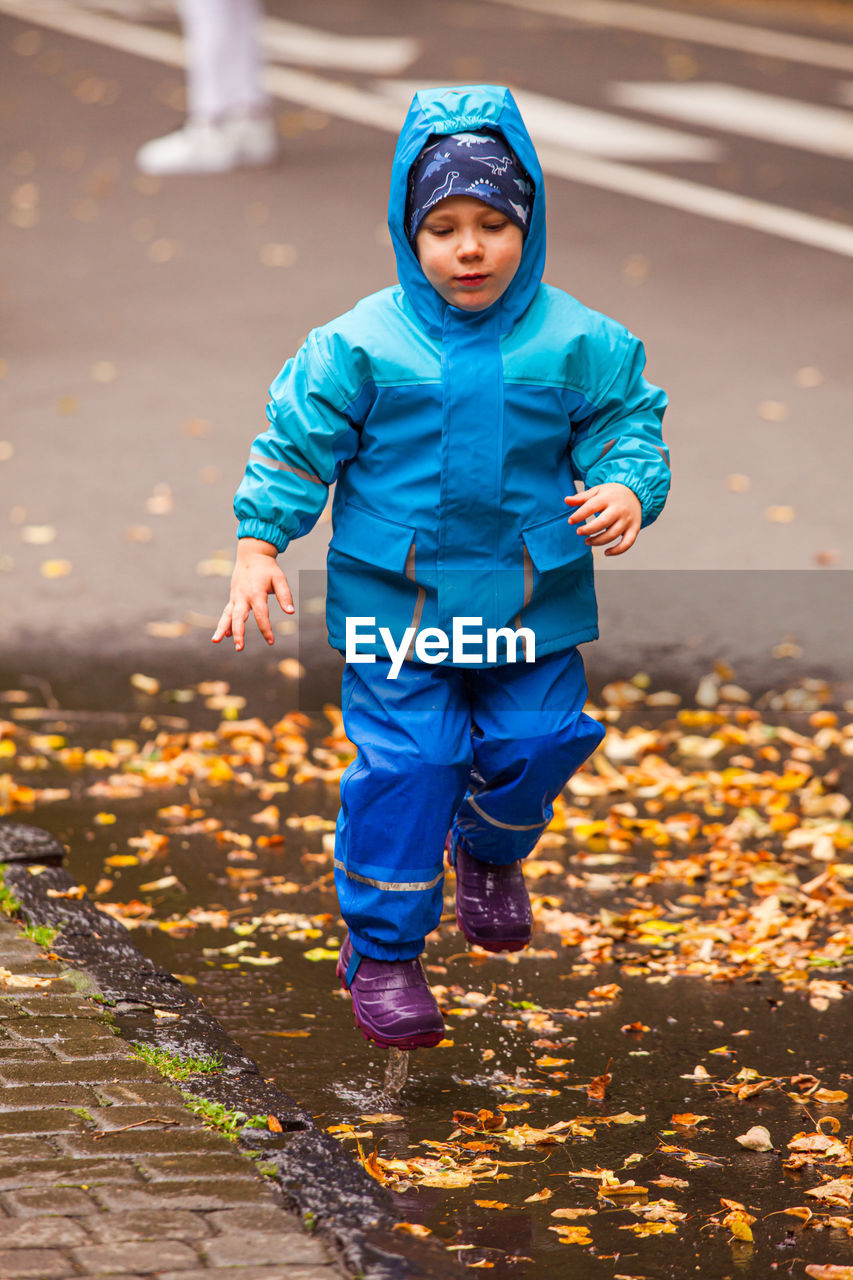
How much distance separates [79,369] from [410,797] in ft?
25.1

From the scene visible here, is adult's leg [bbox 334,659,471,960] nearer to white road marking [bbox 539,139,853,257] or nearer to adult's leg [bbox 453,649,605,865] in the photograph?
adult's leg [bbox 453,649,605,865]

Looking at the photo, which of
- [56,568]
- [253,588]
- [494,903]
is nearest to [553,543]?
[253,588]

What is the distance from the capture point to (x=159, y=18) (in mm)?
20781

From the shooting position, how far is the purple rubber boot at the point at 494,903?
418cm

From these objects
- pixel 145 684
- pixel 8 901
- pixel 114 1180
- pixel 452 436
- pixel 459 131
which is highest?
pixel 459 131

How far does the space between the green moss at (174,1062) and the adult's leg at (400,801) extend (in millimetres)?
404

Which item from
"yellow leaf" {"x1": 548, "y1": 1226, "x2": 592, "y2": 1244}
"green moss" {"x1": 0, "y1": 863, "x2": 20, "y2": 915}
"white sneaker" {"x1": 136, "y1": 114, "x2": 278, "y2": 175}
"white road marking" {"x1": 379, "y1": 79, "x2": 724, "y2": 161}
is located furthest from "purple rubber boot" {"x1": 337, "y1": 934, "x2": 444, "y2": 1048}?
"white sneaker" {"x1": 136, "y1": 114, "x2": 278, "y2": 175}

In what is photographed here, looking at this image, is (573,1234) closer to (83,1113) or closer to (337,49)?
(83,1113)

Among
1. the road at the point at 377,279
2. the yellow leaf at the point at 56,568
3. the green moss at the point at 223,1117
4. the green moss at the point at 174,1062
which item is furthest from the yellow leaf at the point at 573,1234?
the yellow leaf at the point at 56,568

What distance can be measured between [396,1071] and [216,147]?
41.1 feet

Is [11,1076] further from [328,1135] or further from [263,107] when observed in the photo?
[263,107]

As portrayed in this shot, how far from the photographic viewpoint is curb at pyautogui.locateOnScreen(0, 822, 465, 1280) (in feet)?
10.1

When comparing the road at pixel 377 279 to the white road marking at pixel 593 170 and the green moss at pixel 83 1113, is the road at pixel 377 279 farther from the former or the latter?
the green moss at pixel 83 1113

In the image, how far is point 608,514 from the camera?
3650mm
